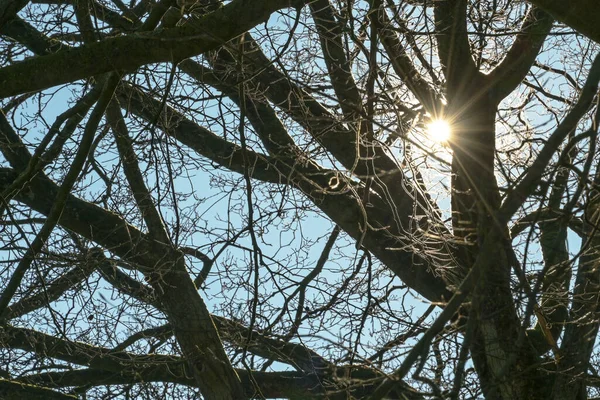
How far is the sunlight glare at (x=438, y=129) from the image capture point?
13.5ft

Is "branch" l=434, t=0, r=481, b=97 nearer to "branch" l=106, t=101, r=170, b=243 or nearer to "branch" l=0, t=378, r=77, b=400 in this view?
"branch" l=106, t=101, r=170, b=243

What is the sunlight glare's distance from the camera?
4.13 metres

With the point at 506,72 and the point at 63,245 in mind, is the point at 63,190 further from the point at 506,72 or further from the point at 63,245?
the point at 506,72

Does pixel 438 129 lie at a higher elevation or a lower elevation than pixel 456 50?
lower

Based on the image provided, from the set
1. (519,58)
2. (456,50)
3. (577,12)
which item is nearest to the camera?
(577,12)

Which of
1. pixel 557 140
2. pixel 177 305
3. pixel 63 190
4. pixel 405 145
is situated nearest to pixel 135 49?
pixel 63 190

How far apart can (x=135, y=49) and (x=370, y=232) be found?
272cm

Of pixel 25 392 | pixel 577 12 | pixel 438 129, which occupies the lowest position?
pixel 25 392

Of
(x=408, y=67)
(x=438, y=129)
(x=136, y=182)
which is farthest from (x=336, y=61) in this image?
(x=136, y=182)

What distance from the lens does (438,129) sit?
14.2 ft

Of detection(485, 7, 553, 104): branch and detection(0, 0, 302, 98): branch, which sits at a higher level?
detection(485, 7, 553, 104): branch

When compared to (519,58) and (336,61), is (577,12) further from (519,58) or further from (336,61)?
(336,61)

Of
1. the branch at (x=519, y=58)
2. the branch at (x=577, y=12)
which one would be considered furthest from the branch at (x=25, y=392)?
the branch at (x=577, y=12)

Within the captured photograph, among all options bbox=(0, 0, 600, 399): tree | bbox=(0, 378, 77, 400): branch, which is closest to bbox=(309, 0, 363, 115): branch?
bbox=(0, 0, 600, 399): tree
